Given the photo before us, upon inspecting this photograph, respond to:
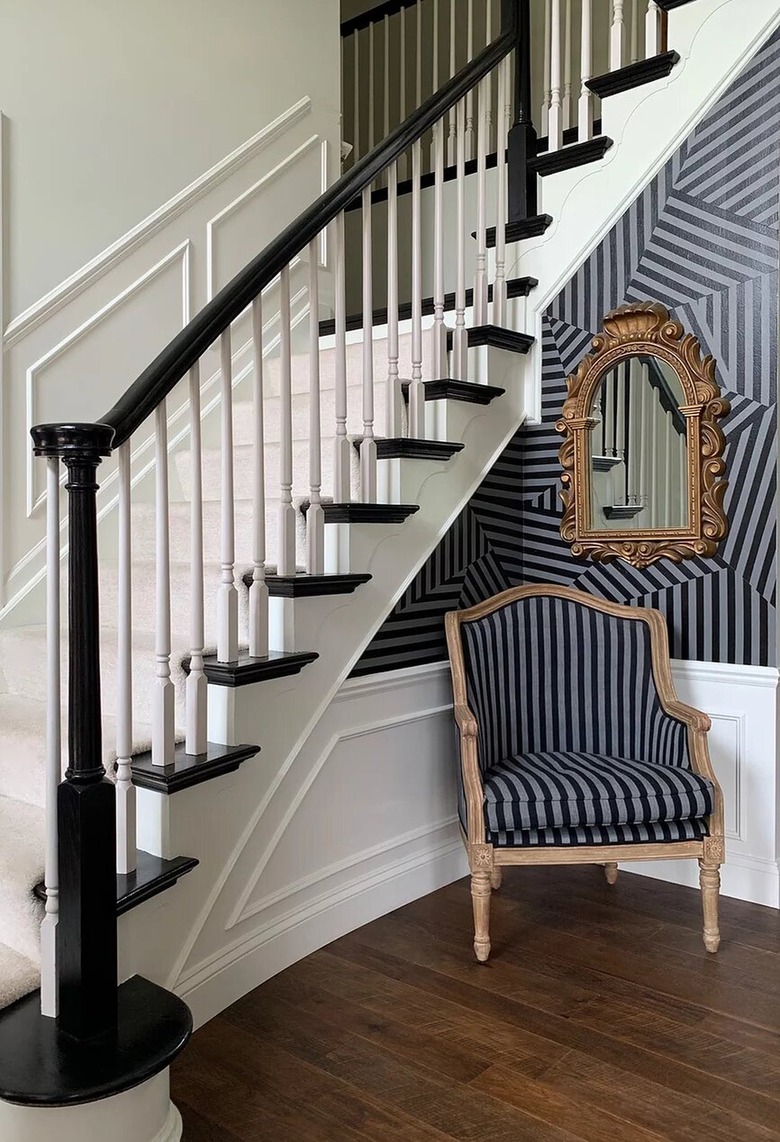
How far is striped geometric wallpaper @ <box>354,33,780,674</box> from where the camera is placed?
289 centimetres

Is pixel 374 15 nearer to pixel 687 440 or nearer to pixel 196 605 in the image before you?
pixel 687 440

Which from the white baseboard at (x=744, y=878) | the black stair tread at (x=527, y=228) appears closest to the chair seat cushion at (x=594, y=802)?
the white baseboard at (x=744, y=878)

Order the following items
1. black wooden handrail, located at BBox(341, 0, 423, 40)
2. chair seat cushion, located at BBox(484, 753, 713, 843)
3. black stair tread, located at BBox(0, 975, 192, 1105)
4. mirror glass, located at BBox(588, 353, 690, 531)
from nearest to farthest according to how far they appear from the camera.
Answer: black stair tread, located at BBox(0, 975, 192, 1105) < chair seat cushion, located at BBox(484, 753, 713, 843) < mirror glass, located at BBox(588, 353, 690, 531) < black wooden handrail, located at BBox(341, 0, 423, 40)

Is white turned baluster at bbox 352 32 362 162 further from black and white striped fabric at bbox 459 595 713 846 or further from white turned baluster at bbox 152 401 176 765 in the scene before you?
white turned baluster at bbox 152 401 176 765

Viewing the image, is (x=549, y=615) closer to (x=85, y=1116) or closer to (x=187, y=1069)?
(x=187, y=1069)

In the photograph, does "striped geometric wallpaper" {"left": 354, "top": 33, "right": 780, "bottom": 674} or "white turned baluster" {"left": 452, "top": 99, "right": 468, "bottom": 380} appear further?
"white turned baluster" {"left": 452, "top": 99, "right": 468, "bottom": 380}

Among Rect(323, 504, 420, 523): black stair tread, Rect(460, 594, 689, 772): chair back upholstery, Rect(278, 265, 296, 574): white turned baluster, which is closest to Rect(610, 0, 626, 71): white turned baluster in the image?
Rect(278, 265, 296, 574): white turned baluster

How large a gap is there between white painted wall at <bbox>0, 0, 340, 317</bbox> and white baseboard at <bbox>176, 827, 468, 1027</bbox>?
2.16m

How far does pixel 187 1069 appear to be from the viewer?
6.72 feet

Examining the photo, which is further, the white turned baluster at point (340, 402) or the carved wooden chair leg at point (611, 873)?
the carved wooden chair leg at point (611, 873)

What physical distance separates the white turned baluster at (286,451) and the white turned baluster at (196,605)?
Result: 328 mm

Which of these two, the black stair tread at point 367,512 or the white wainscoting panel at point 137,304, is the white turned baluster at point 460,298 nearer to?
the black stair tread at point 367,512

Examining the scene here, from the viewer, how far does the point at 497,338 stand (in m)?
3.16

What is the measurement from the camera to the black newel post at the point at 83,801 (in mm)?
1688
